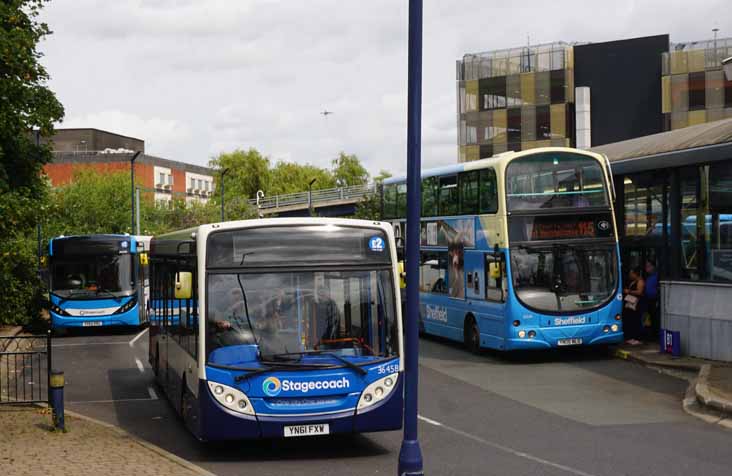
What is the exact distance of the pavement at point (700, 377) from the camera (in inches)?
572

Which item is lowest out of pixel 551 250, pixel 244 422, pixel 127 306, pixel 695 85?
pixel 127 306

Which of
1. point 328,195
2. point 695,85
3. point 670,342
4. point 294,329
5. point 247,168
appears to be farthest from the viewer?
point 247,168

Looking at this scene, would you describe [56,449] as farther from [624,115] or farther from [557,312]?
[624,115]

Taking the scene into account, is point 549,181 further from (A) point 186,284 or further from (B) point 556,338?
(A) point 186,284

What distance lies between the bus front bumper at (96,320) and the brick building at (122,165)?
60101 mm

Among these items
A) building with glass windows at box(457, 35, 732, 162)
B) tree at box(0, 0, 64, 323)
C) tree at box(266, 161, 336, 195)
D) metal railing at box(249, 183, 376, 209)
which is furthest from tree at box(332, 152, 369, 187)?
tree at box(0, 0, 64, 323)

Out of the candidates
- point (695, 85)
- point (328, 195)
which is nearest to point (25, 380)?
point (695, 85)

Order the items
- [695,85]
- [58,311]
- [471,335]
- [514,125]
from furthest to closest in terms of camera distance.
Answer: [514,125] < [695,85] < [58,311] < [471,335]

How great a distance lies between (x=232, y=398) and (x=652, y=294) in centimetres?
1332

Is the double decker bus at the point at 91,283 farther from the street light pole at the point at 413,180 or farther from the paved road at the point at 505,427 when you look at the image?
the street light pole at the point at 413,180

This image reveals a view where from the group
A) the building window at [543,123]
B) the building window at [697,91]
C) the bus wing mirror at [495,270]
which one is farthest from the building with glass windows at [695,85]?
the bus wing mirror at [495,270]

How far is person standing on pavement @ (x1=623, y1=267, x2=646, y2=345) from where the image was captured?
889 inches

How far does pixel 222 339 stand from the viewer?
11.8m

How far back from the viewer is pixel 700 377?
1716cm
